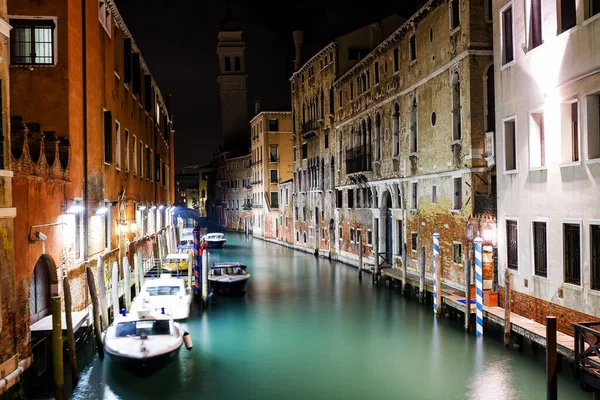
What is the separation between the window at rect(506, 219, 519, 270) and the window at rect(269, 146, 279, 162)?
32339mm

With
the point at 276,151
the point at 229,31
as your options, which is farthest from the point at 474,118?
the point at 229,31

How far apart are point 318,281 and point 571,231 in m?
12.7

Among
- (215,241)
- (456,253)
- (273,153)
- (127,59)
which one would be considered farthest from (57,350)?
(273,153)

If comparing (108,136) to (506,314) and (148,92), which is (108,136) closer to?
(148,92)

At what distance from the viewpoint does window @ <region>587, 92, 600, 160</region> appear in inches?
364

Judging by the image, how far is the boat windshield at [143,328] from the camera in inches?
417

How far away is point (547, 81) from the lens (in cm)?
1048

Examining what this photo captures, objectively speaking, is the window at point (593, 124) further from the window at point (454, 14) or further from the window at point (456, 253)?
the window at point (454, 14)

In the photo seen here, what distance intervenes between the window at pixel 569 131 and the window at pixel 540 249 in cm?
136

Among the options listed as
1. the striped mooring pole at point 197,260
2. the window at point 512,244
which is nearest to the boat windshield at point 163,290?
the striped mooring pole at point 197,260

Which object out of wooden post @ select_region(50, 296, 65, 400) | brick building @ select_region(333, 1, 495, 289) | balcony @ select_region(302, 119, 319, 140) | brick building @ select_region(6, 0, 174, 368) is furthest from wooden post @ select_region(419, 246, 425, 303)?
balcony @ select_region(302, 119, 319, 140)

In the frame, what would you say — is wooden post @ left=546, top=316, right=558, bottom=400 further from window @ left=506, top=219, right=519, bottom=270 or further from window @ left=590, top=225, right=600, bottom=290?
window @ left=506, top=219, right=519, bottom=270

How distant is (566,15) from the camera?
10.9m

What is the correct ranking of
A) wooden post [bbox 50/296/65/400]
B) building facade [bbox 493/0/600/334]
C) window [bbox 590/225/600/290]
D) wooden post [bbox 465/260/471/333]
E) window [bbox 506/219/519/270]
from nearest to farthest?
wooden post [bbox 50/296/65/400] → window [bbox 590/225/600/290] → building facade [bbox 493/0/600/334] → window [bbox 506/219/519/270] → wooden post [bbox 465/260/471/333]
